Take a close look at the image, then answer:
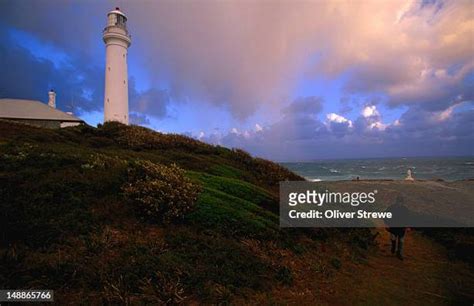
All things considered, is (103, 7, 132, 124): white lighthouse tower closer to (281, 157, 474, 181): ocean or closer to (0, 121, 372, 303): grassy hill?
(281, 157, 474, 181): ocean

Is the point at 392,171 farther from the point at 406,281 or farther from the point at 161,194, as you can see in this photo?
the point at 161,194

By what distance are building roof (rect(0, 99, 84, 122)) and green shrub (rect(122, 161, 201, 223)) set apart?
101 feet

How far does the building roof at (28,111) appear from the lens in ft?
107

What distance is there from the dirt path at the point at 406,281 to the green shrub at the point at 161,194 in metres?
4.56

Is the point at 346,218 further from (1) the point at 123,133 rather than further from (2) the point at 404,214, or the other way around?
(1) the point at 123,133

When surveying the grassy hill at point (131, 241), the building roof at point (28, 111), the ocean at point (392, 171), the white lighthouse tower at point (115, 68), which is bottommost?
the ocean at point (392, 171)

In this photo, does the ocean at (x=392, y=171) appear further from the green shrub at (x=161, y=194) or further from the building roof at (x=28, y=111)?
the green shrub at (x=161, y=194)

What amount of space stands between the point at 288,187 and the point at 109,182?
9027mm

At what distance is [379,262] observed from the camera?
9.77 meters

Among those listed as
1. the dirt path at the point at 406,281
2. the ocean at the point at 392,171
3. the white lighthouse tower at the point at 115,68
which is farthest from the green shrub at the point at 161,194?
the ocean at the point at 392,171

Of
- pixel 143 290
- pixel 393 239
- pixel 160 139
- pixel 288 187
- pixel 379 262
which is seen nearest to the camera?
pixel 143 290

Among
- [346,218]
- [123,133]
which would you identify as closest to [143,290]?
[346,218]

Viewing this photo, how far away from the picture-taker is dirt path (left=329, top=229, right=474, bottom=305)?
22.7 feet

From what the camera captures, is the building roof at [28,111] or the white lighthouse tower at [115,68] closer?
the building roof at [28,111]
